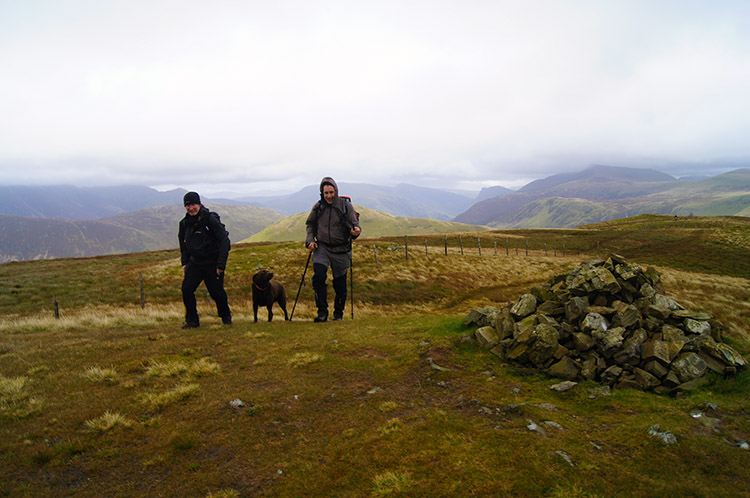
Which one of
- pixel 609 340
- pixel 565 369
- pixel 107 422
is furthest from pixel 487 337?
pixel 107 422

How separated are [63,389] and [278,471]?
5223mm

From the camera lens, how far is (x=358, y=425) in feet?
17.7

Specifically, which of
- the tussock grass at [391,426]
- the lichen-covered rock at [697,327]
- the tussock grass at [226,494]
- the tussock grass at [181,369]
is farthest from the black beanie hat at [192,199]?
the lichen-covered rock at [697,327]

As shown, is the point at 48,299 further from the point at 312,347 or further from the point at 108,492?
the point at 108,492

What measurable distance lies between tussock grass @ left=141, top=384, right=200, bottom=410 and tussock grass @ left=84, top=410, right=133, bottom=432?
50 centimetres

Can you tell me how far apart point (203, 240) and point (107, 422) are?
20.2 ft

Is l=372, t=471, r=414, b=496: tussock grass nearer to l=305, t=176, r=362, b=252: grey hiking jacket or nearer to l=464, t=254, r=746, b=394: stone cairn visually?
l=464, t=254, r=746, b=394: stone cairn

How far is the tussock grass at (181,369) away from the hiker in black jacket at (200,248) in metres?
3.24

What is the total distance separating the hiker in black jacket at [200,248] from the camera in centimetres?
1052

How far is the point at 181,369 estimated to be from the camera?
24.3 ft

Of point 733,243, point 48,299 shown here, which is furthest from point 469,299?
point 733,243

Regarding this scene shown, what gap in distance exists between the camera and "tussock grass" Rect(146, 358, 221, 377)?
7.17 m

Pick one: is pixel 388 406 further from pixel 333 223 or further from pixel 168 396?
pixel 333 223

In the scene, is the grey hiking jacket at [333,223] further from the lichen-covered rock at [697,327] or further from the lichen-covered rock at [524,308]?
the lichen-covered rock at [697,327]
